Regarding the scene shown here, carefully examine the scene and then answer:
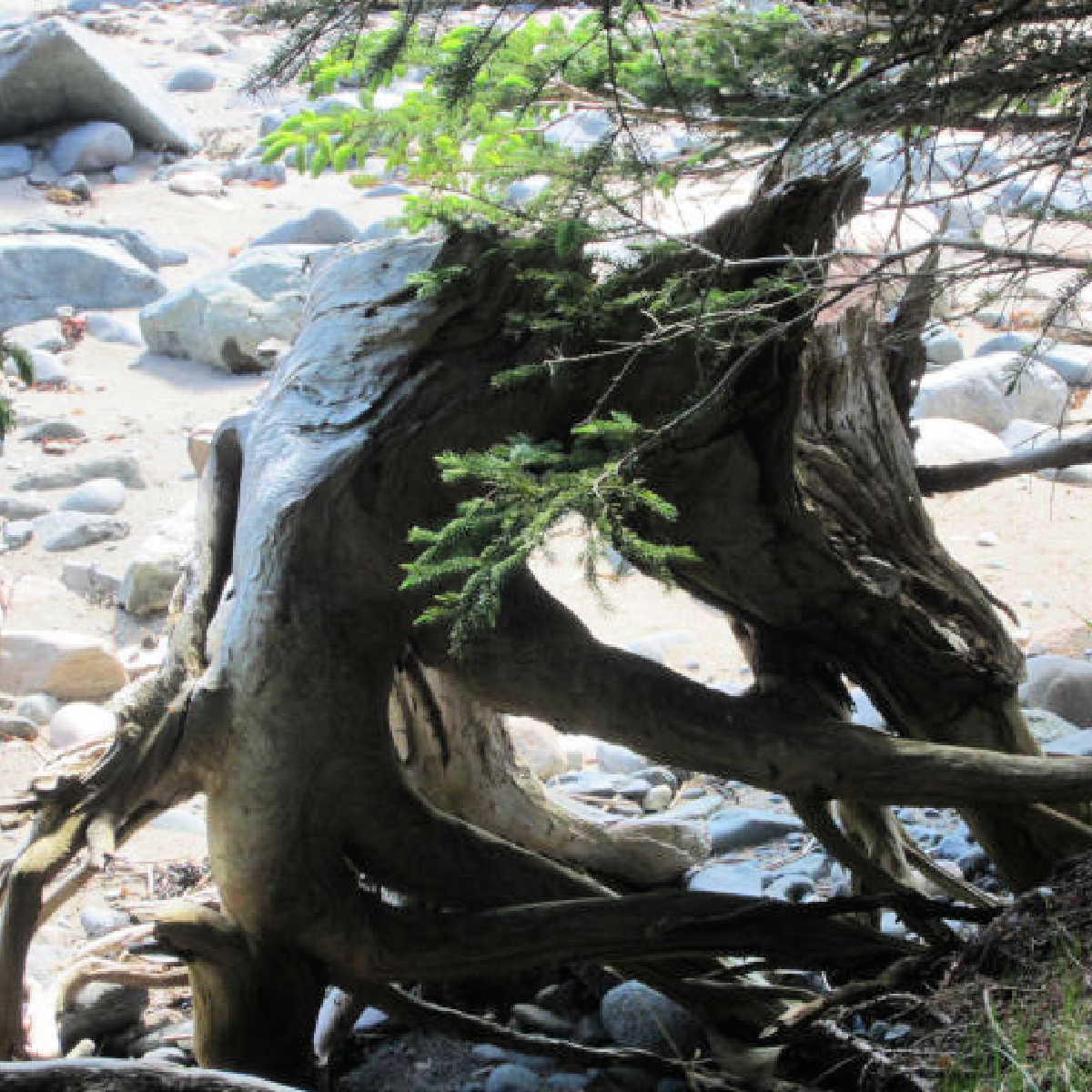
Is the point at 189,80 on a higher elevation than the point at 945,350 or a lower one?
lower

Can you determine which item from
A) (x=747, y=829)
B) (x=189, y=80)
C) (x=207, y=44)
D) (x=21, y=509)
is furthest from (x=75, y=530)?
(x=207, y=44)

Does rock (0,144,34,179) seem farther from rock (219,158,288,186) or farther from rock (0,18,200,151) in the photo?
rock (219,158,288,186)

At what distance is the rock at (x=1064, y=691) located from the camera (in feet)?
20.0

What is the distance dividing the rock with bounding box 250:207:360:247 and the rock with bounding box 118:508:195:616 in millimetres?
4918

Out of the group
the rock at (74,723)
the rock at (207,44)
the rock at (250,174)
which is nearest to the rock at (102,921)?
the rock at (74,723)

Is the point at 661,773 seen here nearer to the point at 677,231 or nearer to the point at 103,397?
the point at 677,231

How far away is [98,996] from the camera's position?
170 inches

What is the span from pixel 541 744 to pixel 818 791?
7.53 feet

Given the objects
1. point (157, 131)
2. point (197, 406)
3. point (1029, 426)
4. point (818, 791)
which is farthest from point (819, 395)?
point (157, 131)

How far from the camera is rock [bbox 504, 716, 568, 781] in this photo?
19.5ft

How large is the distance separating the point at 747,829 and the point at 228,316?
5965 millimetres

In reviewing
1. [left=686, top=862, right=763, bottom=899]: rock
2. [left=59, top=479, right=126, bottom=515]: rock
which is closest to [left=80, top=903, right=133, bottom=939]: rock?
[left=686, top=862, right=763, bottom=899]: rock

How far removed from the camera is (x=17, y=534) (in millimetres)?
7766

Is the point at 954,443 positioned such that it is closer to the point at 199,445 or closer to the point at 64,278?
the point at 199,445
